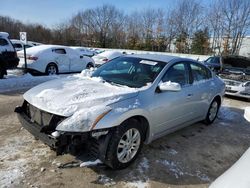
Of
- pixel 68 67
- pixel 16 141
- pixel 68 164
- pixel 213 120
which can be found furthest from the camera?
pixel 68 67

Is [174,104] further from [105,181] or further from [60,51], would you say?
[60,51]

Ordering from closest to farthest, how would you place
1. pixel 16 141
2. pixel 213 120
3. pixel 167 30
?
pixel 16 141
pixel 213 120
pixel 167 30

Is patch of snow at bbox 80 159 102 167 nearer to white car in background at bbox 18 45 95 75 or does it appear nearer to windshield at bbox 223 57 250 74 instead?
white car in background at bbox 18 45 95 75

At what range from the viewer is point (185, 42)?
3509 centimetres

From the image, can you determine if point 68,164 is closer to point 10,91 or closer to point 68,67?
point 10,91

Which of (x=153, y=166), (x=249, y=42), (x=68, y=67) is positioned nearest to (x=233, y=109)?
(x=153, y=166)

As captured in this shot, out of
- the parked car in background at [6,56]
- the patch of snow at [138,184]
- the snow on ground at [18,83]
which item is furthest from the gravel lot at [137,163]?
the parked car in background at [6,56]

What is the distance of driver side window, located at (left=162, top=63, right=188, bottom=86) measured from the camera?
4.14 metres

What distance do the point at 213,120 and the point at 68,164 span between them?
12.5 feet

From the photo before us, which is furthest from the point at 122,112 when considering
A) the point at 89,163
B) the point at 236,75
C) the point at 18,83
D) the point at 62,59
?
the point at 62,59

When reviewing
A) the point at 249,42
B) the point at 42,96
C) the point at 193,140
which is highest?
the point at 249,42

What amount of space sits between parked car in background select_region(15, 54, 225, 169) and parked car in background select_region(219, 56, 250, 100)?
4278 millimetres

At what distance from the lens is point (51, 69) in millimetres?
11406

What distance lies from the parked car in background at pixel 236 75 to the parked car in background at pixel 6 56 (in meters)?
8.37
